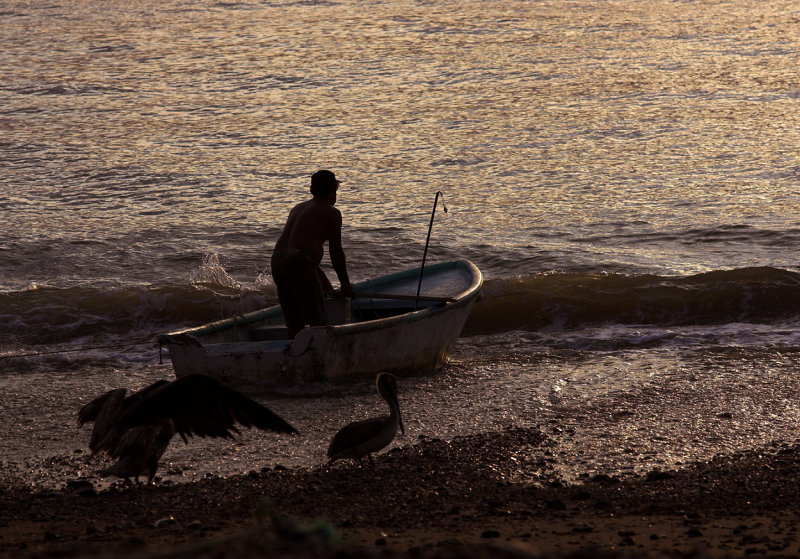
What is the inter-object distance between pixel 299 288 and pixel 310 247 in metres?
0.39

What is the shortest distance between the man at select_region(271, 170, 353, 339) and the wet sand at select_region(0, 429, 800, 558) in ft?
6.51

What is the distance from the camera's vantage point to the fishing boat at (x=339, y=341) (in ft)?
27.7

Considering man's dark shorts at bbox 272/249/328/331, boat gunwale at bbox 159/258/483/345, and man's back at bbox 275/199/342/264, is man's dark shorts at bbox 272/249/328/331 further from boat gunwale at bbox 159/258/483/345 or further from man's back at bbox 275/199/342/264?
boat gunwale at bbox 159/258/483/345

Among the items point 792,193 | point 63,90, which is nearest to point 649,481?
point 792,193

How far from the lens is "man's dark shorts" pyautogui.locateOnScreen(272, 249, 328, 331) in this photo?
8391mm

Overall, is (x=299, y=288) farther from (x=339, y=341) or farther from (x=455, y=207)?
(x=455, y=207)

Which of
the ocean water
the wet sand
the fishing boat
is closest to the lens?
the wet sand

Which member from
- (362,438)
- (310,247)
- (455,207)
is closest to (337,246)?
(310,247)

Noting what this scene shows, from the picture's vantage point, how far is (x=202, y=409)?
6.00m

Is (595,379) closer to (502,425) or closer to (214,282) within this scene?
(502,425)

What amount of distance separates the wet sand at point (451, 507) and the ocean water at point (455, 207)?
13.3 inches

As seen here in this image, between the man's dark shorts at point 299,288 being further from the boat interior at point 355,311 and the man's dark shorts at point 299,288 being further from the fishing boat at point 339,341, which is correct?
the boat interior at point 355,311

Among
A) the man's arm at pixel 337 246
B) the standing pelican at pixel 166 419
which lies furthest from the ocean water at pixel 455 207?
the man's arm at pixel 337 246

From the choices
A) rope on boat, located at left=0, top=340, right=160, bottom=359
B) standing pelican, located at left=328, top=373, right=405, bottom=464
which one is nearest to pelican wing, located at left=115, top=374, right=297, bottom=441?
standing pelican, located at left=328, top=373, right=405, bottom=464
